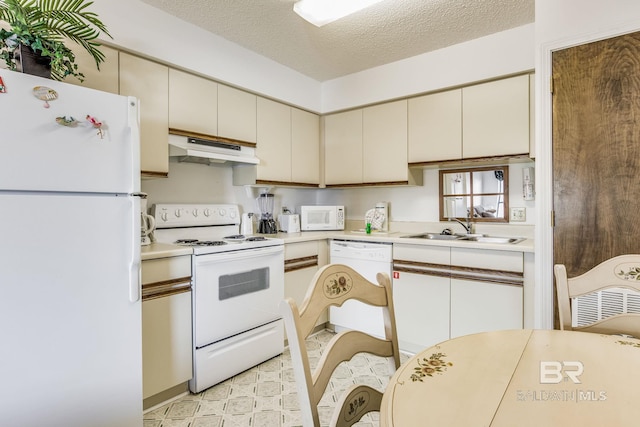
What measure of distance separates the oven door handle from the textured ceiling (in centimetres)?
153

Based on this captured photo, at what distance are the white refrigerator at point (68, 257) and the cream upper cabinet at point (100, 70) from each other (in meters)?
0.49

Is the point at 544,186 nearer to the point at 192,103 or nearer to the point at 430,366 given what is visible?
the point at 430,366

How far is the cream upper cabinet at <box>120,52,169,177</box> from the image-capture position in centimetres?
205

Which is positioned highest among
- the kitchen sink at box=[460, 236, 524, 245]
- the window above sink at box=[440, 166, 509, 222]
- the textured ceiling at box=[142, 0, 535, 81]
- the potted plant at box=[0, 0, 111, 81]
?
the textured ceiling at box=[142, 0, 535, 81]

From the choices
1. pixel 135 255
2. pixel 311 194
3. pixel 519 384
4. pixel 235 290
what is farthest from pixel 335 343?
pixel 311 194

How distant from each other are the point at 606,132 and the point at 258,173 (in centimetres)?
224

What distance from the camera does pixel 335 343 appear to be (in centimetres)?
91

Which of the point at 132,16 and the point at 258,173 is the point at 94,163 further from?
the point at 258,173

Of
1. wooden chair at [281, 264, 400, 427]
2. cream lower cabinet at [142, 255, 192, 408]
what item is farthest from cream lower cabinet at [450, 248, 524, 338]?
cream lower cabinet at [142, 255, 192, 408]

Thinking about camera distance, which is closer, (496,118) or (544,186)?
(544,186)

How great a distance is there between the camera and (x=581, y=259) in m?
1.85

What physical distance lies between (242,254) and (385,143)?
1590 millimetres

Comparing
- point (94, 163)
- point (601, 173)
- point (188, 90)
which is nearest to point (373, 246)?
point (601, 173)

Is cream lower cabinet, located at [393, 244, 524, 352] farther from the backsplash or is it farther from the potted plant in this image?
the potted plant
